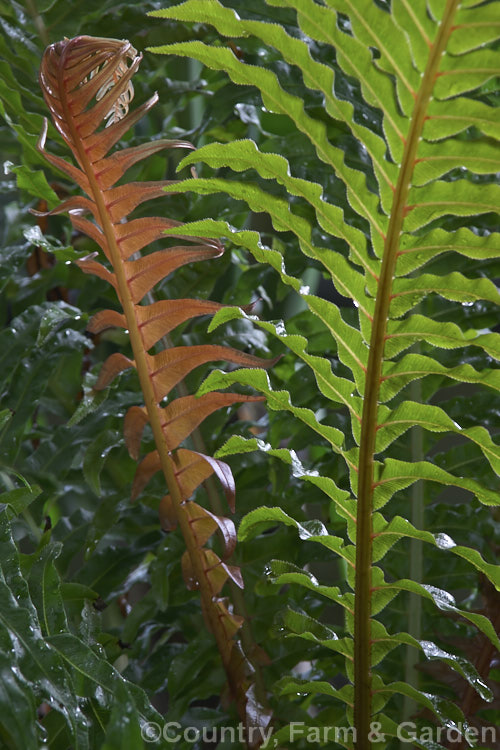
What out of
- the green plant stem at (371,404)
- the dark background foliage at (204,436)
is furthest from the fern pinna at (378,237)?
the dark background foliage at (204,436)

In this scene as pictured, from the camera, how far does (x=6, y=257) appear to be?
826 mm

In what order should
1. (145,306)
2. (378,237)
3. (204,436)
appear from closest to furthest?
(378,237)
(145,306)
(204,436)

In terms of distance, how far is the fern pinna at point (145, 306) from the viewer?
559 mm

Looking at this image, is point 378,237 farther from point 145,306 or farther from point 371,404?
point 145,306

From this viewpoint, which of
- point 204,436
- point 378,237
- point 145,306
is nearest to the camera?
point 378,237

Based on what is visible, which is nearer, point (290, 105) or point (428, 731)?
point (290, 105)

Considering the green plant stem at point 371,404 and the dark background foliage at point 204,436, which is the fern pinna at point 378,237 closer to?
the green plant stem at point 371,404

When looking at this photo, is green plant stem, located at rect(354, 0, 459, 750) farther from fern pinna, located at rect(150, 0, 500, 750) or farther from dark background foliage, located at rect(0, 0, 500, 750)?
dark background foliage, located at rect(0, 0, 500, 750)

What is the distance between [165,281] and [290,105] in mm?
415

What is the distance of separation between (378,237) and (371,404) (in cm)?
11

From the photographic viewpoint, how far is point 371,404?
527mm

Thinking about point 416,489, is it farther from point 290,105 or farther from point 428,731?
point 290,105

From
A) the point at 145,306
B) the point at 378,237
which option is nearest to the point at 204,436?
the point at 145,306

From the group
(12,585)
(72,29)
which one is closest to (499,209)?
(12,585)
